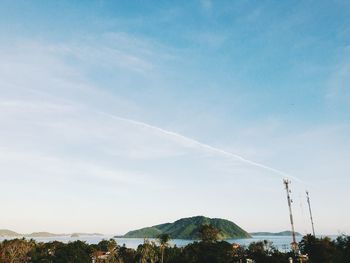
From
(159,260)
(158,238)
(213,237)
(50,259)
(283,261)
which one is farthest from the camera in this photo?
(213,237)

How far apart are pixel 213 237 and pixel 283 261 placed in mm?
37564

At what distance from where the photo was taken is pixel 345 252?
251 ft

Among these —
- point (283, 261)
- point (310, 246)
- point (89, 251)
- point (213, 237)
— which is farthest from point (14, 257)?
point (310, 246)

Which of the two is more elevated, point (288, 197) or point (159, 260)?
point (288, 197)

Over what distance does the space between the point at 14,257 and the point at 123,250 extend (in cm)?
3471

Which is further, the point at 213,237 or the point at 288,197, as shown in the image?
the point at 213,237

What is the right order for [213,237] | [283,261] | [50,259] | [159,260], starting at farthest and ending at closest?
[213,237], [50,259], [159,260], [283,261]

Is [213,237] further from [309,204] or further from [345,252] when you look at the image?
[345,252]

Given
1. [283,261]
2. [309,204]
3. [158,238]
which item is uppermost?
[309,204]

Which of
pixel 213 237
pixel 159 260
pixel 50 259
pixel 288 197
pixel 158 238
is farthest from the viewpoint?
pixel 213 237

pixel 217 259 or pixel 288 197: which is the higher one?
pixel 288 197

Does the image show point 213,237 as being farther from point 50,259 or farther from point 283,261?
point 50,259

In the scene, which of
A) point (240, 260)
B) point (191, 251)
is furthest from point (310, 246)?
point (191, 251)

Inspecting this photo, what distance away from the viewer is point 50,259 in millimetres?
99938
